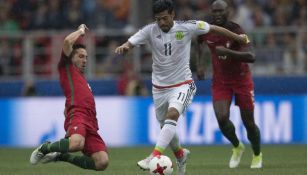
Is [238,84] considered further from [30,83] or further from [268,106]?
[30,83]

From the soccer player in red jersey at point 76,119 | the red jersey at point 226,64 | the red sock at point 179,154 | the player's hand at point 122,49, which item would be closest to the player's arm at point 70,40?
the soccer player in red jersey at point 76,119

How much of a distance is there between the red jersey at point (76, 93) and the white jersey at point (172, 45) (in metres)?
1.05

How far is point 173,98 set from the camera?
1260cm

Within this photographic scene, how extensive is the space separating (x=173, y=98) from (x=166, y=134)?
669mm

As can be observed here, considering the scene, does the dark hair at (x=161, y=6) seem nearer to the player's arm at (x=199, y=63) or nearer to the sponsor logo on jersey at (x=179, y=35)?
the sponsor logo on jersey at (x=179, y=35)

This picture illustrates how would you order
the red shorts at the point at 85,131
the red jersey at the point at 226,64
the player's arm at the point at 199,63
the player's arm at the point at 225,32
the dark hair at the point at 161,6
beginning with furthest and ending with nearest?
the red jersey at the point at 226,64
the player's arm at the point at 199,63
the player's arm at the point at 225,32
the dark hair at the point at 161,6
the red shorts at the point at 85,131

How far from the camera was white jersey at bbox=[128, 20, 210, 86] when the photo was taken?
12.8 m

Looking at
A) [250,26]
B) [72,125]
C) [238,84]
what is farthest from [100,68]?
[72,125]

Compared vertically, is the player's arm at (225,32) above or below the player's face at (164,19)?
below

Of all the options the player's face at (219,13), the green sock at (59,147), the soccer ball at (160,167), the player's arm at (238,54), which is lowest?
the soccer ball at (160,167)

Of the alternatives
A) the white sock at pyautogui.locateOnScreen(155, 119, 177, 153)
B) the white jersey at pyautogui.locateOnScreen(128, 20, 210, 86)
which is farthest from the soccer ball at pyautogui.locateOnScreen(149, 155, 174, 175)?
the white jersey at pyautogui.locateOnScreen(128, 20, 210, 86)

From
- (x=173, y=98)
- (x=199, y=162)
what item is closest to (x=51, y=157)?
(x=173, y=98)

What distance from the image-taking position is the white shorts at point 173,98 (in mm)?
12508

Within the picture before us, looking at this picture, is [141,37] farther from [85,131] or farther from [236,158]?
[236,158]
